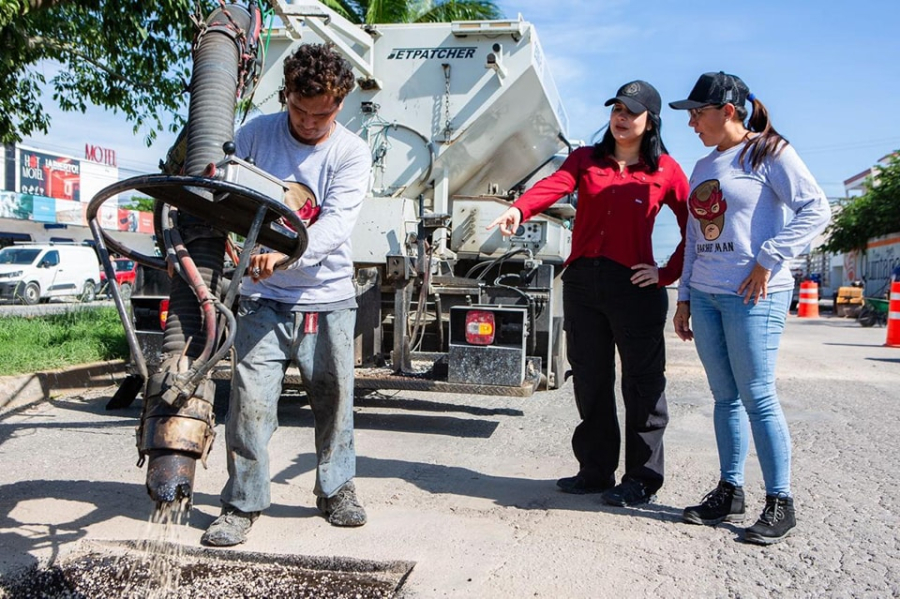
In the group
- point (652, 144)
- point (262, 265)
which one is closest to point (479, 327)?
point (652, 144)

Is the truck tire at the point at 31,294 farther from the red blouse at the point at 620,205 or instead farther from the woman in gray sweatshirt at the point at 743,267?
the woman in gray sweatshirt at the point at 743,267

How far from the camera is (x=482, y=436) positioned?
19.2ft

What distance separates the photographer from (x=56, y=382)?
7.09 metres

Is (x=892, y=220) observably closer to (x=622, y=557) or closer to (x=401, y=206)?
(x=401, y=206)

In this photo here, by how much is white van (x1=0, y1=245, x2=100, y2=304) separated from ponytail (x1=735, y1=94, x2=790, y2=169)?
24073mm

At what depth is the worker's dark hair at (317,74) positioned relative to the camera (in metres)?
3.27

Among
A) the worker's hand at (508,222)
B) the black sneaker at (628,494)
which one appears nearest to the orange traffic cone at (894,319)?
the black sneaker at (628,494)

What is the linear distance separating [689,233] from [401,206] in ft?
9.47

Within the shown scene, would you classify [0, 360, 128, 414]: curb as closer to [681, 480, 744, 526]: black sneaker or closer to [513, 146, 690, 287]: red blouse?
[513, 146, 690, 287]: red blouse

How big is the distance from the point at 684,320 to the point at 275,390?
196cm

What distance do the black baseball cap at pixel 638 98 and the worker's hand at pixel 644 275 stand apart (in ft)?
2.42

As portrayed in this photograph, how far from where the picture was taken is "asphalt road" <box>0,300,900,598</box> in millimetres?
3104

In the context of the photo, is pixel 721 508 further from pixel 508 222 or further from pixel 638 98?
pixel 638 98

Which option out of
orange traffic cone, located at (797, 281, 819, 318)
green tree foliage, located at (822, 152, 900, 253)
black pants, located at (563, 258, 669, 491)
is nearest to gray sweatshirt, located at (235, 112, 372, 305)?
black pants, located at (563, 258, 669, 491)
